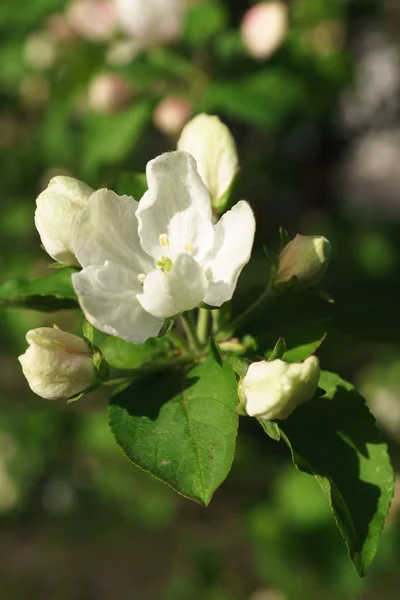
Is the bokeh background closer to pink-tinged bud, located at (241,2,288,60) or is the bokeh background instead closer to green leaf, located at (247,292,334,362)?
pink-tinged bud, located at (241,2,288,60)

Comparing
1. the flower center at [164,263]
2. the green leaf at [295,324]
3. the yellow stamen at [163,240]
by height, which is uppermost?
the yellow stamen at [163,240]

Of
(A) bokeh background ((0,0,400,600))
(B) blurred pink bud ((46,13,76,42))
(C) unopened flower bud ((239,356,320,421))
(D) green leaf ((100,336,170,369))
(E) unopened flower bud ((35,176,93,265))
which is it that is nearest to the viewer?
(C) unopened flower bud ((239,356,320,421))

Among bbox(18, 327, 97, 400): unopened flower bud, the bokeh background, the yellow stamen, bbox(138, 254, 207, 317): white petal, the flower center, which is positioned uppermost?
bbox(138, 254, 207, 317): white petal

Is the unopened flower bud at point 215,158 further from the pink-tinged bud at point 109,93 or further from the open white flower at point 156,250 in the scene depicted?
the pink-tinged bud at point 109,93

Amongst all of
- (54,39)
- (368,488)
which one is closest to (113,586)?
(54,39)

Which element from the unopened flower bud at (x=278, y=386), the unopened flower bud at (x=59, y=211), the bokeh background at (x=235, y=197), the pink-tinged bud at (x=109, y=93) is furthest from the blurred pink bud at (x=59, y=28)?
the unopened flower bud at (x=278, y=386)

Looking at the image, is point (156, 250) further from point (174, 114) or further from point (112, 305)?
point (174, 114)

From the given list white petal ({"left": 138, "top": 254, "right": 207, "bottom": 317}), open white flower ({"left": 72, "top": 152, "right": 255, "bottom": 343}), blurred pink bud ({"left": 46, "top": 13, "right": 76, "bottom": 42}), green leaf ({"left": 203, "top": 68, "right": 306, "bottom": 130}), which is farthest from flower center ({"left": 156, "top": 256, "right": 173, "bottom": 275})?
blurred pink bud ({"left": 46, "top": 13, "right": 76, "bottom": 42})
